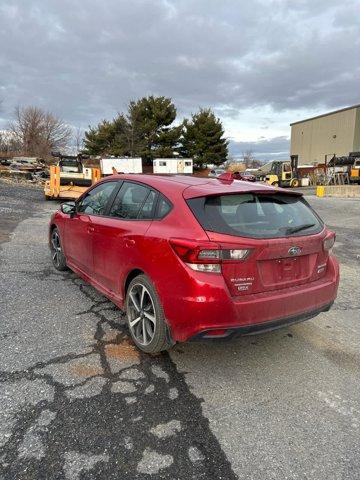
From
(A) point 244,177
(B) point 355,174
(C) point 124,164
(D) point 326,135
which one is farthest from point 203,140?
(D) point 326,135

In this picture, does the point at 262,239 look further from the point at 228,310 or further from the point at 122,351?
the point at 122,351

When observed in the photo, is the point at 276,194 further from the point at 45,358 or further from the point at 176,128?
the point at 176,128

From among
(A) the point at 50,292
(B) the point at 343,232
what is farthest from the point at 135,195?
(B) the point at 343,232

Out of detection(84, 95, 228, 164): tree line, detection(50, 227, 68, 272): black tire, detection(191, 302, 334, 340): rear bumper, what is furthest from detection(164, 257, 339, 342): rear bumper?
detection(84, 95, 228, 164): tree line

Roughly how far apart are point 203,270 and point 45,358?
1.60 metres

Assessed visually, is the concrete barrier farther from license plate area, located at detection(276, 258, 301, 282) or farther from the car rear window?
license plate area, located at detection(276, 258, 301, 282)

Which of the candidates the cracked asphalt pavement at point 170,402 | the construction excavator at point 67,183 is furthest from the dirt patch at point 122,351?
the construction excavator at point 67,183

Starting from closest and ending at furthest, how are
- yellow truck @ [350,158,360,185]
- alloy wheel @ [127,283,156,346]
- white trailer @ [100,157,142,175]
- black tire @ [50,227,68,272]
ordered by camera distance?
alloy wheel @ [127,283,156,346]
black tire @ [50,227,68,272]
yellow truck @ [350,158,360,185]
white trailer @ [100,157,142,175]

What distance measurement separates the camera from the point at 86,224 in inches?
172

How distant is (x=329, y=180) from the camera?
3659 cm

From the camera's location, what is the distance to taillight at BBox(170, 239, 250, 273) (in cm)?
270

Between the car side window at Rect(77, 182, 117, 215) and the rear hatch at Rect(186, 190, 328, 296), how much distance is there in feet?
4.93

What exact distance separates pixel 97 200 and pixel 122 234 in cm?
107

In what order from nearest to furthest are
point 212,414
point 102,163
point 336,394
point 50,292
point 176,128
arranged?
point 212,414
point 336,394
point 50,292
point 102,163
point 176,128
